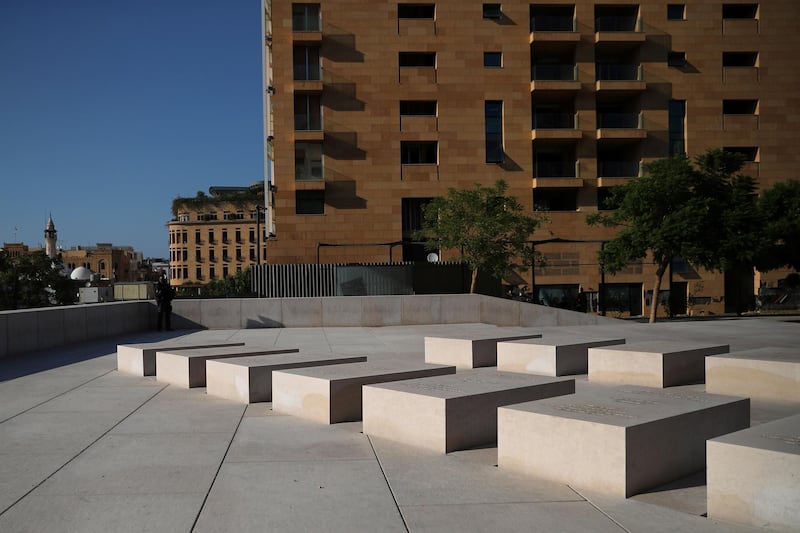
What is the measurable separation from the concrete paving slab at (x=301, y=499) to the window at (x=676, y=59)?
4980 centimetres

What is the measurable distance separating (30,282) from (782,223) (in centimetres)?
5463

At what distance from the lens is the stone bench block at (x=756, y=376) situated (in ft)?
32.6

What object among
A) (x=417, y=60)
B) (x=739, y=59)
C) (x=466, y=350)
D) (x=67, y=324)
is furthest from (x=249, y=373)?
(x=739, y=59)

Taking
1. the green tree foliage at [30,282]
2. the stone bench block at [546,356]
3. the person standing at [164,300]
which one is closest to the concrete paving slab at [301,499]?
the stone bench block at [546,356]

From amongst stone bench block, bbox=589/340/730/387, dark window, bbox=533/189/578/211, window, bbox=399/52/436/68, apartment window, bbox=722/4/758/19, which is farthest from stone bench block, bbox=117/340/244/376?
apartment window, bbox=722/4/758/19

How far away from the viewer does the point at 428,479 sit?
19.6 feet

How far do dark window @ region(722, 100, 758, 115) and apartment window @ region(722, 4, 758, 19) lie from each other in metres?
6.07

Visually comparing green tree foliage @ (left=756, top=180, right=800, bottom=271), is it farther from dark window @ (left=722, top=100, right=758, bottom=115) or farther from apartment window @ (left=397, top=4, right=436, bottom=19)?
apartment window @ (left=397, top=4, right=436, bottom=19)

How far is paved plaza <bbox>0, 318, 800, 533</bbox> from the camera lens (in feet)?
16.1

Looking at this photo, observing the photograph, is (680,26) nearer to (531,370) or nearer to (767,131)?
(767,131)

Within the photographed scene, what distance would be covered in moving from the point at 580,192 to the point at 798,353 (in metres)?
38.7

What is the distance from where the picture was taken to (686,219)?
31.7m

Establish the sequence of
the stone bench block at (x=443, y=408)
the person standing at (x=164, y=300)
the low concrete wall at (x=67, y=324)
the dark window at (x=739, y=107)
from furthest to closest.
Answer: the dark window at (x=739, y=107) → the person standing at (x=164, y=300) → the low concrete wall at (x=67, y=324) → the stone bench block at (x=443, y=408)

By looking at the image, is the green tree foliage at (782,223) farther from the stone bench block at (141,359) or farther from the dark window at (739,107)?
the stone bench block at (141,359)
